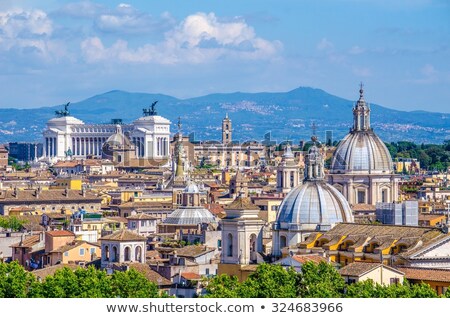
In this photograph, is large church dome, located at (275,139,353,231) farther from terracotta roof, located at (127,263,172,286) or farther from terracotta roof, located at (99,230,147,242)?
terracotta roof, located at (127,263,172,286)

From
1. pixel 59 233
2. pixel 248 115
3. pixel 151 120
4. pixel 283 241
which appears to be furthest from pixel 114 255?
pixel 248 115

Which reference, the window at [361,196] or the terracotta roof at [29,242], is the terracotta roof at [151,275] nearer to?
the terracotta roof at [29,242]

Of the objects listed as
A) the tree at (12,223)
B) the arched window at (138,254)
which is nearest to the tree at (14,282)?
the arched window at (138,254)

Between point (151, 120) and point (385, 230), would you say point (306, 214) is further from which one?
point (151, 120)

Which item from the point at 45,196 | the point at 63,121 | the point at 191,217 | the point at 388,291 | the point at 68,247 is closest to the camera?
the point at 388,291

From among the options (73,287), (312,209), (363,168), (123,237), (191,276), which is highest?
(363,168)
